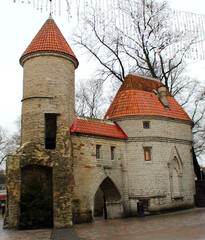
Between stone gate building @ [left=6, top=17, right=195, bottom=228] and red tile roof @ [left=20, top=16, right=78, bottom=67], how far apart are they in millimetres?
66

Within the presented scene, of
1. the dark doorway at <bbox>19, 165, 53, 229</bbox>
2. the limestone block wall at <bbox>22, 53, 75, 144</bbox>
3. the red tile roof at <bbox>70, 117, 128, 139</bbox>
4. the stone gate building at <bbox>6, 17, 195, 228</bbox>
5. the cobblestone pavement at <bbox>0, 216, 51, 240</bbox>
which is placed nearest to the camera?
the cobblestone pavement at <bbox>0, 216, 51, 240</bbox>

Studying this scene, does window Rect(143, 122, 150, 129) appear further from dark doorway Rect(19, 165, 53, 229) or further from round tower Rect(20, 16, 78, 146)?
dark doorway Rect(19, 165, 53, 229)

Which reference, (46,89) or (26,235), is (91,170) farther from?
(26,235)

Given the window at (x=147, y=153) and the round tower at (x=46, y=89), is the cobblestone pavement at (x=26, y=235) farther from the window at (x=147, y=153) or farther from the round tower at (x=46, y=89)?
the window at (x=147, y=153)

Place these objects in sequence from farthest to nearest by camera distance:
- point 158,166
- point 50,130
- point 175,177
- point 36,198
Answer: point 175,177, point 158,166, point 50,130, point 36,198

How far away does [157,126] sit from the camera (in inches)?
860

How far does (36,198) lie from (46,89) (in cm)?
677

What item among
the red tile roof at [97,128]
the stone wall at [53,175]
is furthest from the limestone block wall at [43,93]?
the stone wall at [53,175]

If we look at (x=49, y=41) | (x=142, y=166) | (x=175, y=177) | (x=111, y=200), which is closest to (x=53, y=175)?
(x=111, y=200)

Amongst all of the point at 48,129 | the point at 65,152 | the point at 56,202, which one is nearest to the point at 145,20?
the point at 48,129

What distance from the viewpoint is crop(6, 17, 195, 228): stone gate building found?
15.8 m

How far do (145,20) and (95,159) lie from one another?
17.3 m

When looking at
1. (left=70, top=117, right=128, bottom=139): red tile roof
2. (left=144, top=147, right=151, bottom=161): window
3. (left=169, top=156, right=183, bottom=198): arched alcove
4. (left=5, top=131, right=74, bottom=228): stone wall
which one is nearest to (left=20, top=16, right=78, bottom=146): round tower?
(left=70, top=117, right=128, bottom=139): red tile roof

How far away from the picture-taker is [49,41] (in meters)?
19.2
